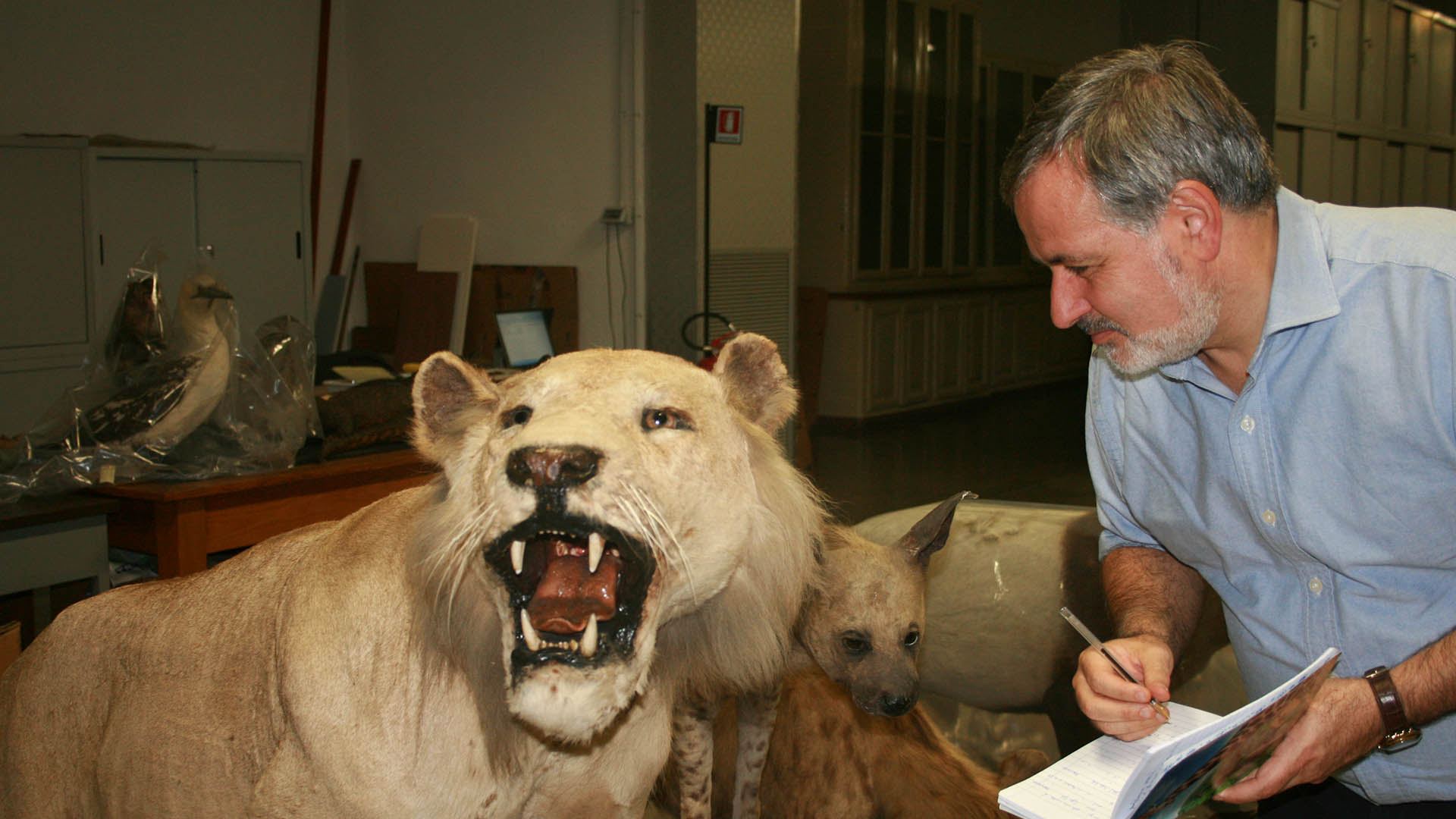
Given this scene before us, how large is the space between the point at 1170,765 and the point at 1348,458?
0.68 meters

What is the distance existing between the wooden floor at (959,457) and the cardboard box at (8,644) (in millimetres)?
4210

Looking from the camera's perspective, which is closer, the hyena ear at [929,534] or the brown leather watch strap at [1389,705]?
the brown leather watch strap at [1389,705]

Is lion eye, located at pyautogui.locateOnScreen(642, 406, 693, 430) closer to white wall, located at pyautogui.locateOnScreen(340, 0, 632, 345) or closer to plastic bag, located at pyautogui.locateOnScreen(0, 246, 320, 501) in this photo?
plastic bag, located at pyautogui.locateOnScreen(0, 246, 320, 501)

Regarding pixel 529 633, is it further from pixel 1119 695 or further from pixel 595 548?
pixel 1119 695

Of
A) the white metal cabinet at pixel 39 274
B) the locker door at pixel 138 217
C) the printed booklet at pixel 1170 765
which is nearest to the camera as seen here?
the printed booklet at pixel 1170 765

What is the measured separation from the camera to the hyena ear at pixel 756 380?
161 cm

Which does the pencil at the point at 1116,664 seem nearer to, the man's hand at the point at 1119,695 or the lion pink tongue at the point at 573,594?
the man's hand at the point at 1119,695

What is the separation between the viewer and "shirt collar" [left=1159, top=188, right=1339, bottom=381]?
1591mm

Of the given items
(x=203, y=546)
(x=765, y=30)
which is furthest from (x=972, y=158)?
(x=203, y=546)

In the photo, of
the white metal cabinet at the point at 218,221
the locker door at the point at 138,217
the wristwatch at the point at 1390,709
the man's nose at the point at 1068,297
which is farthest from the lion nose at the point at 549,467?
the locker door at the point at 138,217

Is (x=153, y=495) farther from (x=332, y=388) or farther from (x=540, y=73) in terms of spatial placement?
(x=540, y=73)

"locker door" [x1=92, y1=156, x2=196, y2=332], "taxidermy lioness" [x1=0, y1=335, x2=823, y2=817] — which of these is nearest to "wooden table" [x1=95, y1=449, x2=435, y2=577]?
"taxidermy lioness" [x1=0, y1=335, x2=823, y2=817]

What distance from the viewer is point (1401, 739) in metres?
1.52

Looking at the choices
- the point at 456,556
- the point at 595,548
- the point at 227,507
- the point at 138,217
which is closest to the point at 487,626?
the point at 456,556
